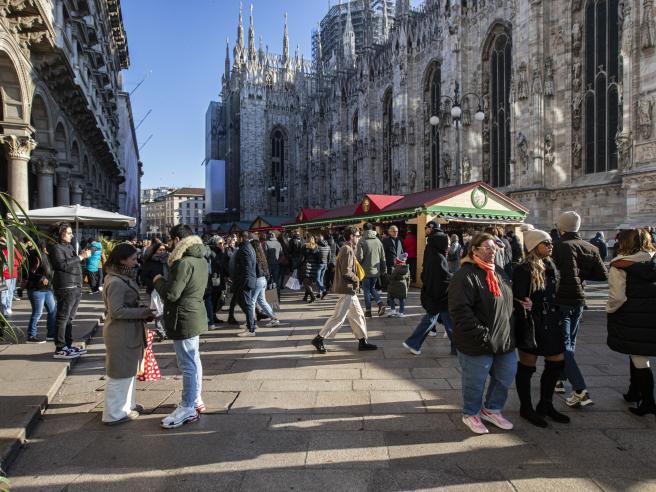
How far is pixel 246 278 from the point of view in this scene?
25.8 feet

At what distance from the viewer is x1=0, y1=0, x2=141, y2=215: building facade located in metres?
12.0

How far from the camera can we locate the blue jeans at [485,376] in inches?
146

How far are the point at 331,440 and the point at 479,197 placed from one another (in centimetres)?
1203

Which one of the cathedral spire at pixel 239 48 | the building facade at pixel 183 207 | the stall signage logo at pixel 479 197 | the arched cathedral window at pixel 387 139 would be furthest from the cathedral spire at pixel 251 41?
the building facade at pixel 183 207

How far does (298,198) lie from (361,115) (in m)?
19.4

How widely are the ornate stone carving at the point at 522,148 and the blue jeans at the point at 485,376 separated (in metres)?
20.3

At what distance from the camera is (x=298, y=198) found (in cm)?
5719

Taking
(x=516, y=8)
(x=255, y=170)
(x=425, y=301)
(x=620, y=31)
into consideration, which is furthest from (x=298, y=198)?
(x=425, y=301)

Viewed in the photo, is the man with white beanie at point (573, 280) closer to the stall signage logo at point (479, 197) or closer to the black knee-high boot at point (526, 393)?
the black knee-high boot at point (526, 393)

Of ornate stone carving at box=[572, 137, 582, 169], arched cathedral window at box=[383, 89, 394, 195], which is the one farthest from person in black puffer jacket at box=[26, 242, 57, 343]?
arched cathedral window at box=[383, 89, 394, 195]

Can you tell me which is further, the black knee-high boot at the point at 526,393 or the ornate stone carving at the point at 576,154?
the ornate stone carving at the point at 576,154

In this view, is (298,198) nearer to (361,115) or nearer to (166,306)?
(361,115)

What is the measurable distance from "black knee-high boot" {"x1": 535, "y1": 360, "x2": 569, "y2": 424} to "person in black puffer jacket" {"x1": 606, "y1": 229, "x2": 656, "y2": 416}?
2.08 ft

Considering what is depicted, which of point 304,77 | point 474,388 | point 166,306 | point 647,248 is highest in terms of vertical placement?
point 304,77
